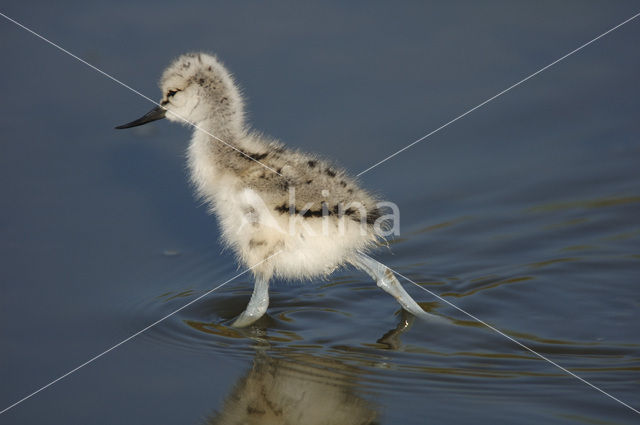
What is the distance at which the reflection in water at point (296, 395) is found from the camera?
342 centimetres

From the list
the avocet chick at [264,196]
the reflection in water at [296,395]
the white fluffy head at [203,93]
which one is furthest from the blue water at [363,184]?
the white fluffy head at [203,93]

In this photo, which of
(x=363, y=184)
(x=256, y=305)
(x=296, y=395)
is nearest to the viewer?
(x=296, y=395)

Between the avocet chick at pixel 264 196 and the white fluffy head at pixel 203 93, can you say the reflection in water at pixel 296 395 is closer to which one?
the avocet chick at pixel 264 196

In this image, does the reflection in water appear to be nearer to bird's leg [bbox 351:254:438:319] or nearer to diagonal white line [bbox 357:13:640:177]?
bird's leg [bbox 351:254:438:319]

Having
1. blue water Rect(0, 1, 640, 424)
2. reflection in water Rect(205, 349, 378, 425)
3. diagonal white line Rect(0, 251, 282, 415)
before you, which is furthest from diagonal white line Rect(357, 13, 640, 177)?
reflection in water Rect(205, 349, 378, 425)

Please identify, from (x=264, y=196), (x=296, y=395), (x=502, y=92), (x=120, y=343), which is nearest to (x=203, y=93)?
(x=264, y=196)

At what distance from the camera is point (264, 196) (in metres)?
4.02

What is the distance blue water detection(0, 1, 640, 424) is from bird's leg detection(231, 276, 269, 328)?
6 cm

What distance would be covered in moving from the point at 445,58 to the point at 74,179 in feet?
7.86

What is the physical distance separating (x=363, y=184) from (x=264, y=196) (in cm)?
119

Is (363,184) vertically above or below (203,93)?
below

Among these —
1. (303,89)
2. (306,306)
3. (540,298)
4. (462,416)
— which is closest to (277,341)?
(306,306)

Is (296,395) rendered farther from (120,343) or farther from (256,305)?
(120,343)

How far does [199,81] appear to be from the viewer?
4453 millimetres
